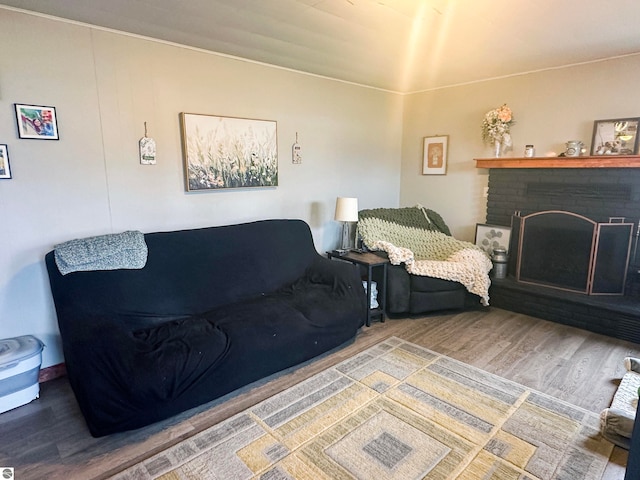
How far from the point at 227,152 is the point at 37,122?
4.31ft

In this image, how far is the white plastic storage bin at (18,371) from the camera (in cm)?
211

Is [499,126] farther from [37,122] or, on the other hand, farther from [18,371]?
[18,371]

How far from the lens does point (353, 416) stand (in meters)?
2.11

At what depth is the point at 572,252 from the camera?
3473 millimetres

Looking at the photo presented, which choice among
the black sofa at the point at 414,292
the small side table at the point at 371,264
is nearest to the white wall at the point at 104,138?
the small side table at the point at 371,264

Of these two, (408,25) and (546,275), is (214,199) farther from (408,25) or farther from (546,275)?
(546,275)

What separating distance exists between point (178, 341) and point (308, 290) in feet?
3.75

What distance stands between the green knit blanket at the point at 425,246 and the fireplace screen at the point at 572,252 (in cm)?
44

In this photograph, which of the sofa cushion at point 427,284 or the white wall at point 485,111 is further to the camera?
the sofa cushion at point 427,284

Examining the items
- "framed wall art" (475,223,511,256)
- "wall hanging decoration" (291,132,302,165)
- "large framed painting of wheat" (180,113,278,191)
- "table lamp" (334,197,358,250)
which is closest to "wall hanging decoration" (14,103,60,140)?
"large framed painting of wheat" (180,113,278,191)

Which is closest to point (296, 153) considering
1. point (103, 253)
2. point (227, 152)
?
point (227, 152)

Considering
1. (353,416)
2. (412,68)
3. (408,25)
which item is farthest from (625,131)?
(353,416)

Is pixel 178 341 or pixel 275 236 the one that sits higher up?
pixel 275 236

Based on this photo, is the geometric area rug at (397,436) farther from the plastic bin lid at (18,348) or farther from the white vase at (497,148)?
the white vase at (497,148)
